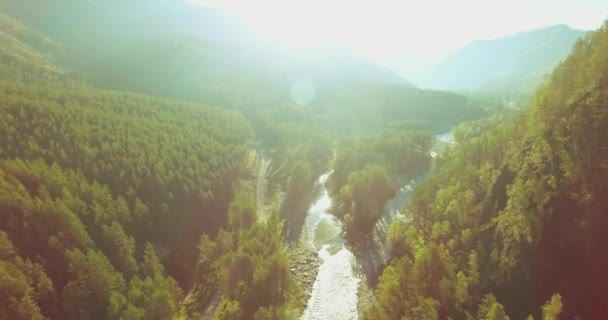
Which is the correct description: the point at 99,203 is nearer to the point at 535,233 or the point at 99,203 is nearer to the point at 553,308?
the point at 535,233

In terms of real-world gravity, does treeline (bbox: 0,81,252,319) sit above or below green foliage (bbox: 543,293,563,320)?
above

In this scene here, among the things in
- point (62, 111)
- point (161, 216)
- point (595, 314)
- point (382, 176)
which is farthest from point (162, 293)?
point (62, 111)

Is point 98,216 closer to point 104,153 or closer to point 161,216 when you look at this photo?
point 161,216

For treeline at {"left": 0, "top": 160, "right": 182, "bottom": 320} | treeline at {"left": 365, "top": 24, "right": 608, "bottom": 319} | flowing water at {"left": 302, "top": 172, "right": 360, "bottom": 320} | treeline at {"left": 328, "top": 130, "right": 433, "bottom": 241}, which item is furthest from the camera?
treeline at {"left": 328, "top": 130, "right": 433, "bottom": 241}

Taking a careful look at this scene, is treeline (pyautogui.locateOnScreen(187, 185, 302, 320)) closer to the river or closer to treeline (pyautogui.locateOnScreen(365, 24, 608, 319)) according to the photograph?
the river

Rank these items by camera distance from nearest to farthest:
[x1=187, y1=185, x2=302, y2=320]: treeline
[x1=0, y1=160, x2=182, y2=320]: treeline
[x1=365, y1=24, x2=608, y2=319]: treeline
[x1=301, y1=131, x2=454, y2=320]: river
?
[x1=365, y1=24, x2=608, y2=319]: treeline, [x1=0, y1=160, x2=182, y2=320]: treeline, [x1=187, y1=185, x2=302, y2=320]: treeline, [x1=301, y1=131, x2=454, y2=320]: river

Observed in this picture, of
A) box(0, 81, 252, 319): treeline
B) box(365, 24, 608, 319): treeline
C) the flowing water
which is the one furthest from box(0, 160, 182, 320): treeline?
box(365, 24, 608, 319): treeline

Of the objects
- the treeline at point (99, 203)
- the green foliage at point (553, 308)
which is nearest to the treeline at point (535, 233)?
the green foliage at point (553, 308)

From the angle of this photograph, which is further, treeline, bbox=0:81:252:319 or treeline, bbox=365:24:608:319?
treeline, bbox=0:81:252:319

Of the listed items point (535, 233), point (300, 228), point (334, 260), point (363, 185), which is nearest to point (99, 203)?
point (300, 228)
